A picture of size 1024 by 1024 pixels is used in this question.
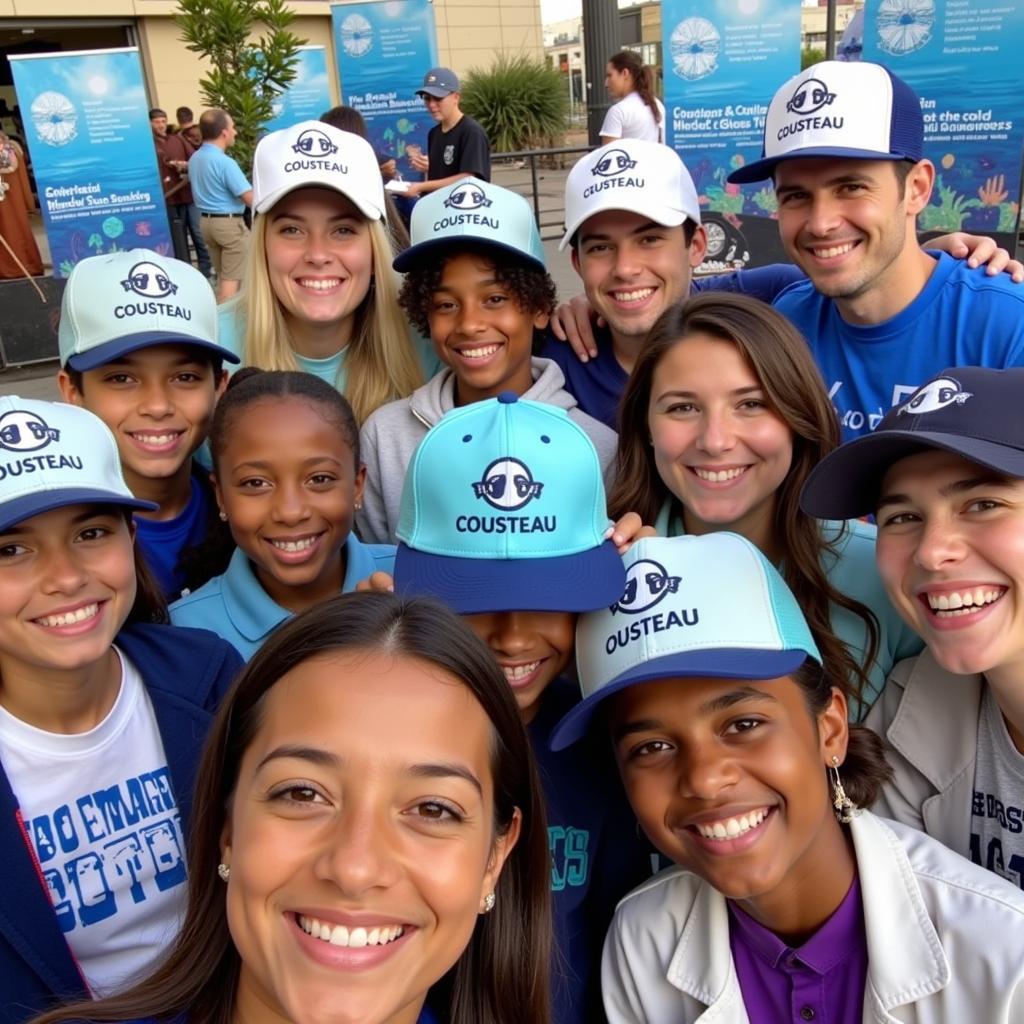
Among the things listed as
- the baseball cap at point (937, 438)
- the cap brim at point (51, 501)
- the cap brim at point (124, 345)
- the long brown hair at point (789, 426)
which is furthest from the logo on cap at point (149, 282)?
the baseball cap at point (937, 438)

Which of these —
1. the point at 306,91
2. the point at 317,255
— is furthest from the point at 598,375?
the point at 306,91

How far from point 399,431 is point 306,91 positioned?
11.1 m

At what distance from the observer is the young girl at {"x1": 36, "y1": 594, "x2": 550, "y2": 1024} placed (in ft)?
4.78

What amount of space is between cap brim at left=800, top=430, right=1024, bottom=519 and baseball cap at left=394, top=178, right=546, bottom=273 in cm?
144

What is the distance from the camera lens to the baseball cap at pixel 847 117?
9.96 ft

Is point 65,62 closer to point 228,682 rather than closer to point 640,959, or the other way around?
point 228,682

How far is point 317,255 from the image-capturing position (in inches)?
137

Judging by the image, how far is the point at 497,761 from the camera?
1740 millimetres

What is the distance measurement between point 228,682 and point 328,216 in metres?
1.88

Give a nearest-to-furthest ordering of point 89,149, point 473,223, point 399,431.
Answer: point 473,223 < point 399,431 < point 89,149

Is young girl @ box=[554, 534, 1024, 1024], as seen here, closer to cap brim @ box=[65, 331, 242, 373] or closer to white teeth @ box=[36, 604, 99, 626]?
white teeth @ box=[36, 604, 99, 626]

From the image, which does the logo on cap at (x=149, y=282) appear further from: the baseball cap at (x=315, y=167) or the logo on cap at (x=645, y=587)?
the logo on cap at (x=645, y=587)

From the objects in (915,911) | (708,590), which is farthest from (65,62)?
(915,911)

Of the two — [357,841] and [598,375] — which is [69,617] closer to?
[357,841]
